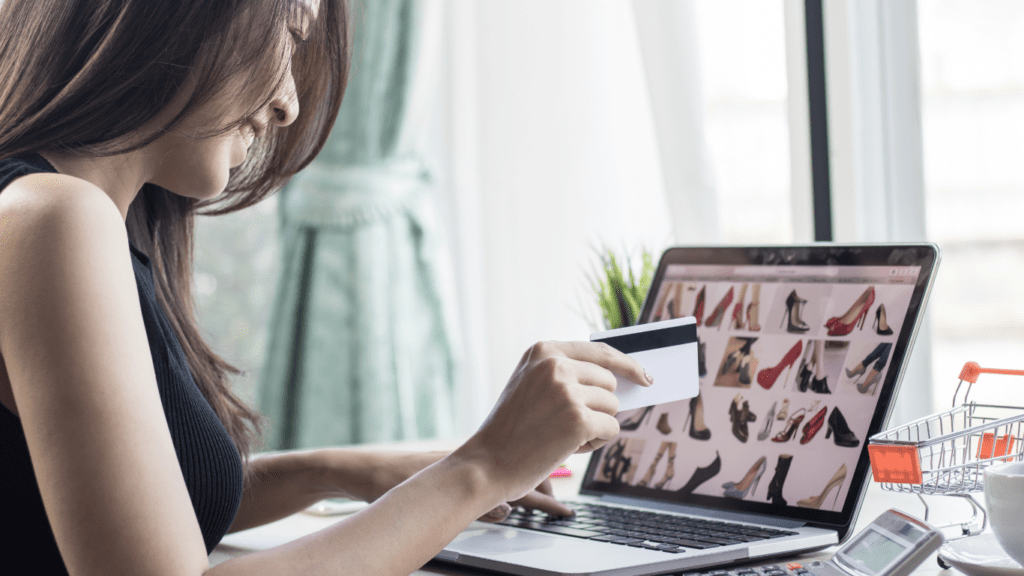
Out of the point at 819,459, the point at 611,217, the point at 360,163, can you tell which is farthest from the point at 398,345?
the point at 819,459

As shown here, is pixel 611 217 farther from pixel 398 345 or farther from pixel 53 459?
pixel 53 459

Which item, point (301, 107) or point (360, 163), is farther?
point (360, 163)

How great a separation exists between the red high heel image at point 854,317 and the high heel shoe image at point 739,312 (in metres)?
0.10

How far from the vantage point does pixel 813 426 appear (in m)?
0.83

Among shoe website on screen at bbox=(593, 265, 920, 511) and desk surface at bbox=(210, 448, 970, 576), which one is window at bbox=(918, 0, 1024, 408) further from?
shoe website on screen at bbox=(593, 265, 920, 511)

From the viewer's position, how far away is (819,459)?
0.81 metres

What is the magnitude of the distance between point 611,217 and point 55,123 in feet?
4.23

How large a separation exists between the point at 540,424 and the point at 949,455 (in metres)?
0.34

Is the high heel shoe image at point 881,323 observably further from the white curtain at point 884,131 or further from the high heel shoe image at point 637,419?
the white curtain at point 884,131

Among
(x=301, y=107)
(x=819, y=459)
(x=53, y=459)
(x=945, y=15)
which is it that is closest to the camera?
(x=53, y=459)

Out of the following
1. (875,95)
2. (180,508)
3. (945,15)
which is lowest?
(180,508)

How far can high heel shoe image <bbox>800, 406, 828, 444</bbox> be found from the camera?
32.6 inches

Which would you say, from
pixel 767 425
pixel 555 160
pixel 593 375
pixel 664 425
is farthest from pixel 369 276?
pixel 593 375

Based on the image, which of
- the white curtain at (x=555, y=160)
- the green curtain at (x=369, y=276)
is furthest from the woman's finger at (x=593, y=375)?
the green curtain at (x=369, y=276)
